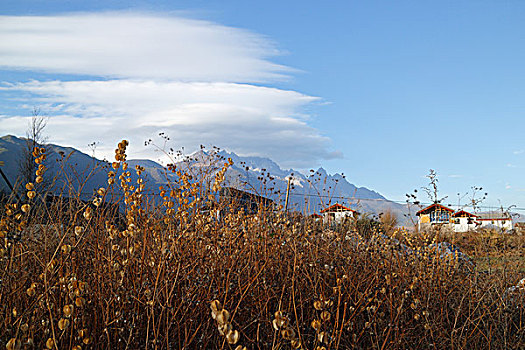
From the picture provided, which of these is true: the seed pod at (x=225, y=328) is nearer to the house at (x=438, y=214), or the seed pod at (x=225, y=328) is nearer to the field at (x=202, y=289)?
the field at (x=202, y=289)

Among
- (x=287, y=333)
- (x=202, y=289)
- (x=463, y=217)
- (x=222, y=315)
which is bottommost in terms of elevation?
(x=202, y=289)

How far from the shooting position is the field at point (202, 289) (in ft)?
7.42

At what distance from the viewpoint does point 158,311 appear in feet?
8.73

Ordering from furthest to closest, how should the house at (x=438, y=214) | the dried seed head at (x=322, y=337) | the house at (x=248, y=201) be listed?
the house at (x=438, y=214) → the house at (x=248, y=201) → the dried seed head at (x=322, y=337)

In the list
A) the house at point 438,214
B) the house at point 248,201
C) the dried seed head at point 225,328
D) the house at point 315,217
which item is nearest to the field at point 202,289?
the dried seed head at point 225,328

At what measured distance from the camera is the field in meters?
2.26

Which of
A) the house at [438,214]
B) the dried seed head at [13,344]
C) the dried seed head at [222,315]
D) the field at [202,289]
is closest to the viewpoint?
the dried seed head at [222,315]

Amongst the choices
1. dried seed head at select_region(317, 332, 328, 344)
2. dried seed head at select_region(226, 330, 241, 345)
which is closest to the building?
dried seed head at select_region(317, 332, 328, 344)

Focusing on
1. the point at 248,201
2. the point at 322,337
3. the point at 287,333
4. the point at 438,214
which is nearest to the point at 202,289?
the point at 322,337

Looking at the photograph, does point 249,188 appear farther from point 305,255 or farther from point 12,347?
point 12,347

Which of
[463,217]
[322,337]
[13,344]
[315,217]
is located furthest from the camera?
[463,217]

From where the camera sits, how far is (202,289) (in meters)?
2.91

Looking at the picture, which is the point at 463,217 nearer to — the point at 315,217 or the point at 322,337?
the point at 315,217

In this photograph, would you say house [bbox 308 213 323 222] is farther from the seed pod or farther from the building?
the seed pod
